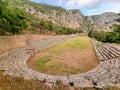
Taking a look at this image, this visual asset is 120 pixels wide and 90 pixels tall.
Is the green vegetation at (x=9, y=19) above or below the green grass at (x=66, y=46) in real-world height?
above

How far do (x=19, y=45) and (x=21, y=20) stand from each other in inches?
258

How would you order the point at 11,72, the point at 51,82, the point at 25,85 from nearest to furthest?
the point at 25,85, the point at 51,82, the point at 11,72

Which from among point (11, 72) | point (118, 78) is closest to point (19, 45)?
point (11, 72)

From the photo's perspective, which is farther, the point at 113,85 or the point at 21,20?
the point at 21,20

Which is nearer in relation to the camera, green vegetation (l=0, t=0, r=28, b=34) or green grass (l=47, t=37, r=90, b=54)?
green grass (l=47, t=37, r=90, b=54)

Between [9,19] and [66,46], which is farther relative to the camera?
[66,46]

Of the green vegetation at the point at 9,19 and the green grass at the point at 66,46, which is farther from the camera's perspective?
the green vegetation at the point at 9,19

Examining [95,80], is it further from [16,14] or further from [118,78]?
[16,14]

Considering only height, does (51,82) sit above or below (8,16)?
below

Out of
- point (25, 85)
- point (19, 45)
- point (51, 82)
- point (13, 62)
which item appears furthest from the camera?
point (19, 45)

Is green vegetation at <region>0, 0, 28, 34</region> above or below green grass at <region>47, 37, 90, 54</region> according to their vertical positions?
above

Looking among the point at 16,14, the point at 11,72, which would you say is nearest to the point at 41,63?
the point at 11,72

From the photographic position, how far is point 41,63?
16703 millimetres

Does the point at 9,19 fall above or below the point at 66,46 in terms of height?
above
